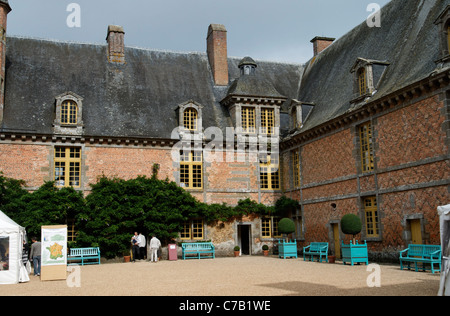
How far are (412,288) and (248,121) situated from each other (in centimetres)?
1589

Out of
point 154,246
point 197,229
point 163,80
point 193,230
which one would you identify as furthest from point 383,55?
point 154,246

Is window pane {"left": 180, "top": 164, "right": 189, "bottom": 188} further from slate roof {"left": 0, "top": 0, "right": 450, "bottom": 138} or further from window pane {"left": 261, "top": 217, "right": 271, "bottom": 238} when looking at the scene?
window pane {"left": 261, "top": 217, "right": 271, "bottom": 238}

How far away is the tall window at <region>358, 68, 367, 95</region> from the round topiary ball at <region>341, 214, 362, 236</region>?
5.14 meters

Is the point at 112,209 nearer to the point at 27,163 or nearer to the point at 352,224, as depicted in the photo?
the point at 27,163

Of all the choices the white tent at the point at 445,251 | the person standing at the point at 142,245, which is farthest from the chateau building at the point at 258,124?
the white tent at the point at 445,251

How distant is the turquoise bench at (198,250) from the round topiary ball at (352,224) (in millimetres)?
7112

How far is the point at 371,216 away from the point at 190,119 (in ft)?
32.9

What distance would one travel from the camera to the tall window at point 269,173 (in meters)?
25.3

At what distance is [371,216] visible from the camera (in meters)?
19.0

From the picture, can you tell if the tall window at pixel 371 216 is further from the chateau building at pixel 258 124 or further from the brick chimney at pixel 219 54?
the brick chimney at pixel 219 54

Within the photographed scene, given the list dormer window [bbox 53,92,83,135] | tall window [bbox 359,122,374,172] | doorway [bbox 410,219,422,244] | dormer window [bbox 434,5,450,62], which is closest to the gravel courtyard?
doorway [bbox 410,219,422,244]

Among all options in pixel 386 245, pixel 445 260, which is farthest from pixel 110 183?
pixel 445 260

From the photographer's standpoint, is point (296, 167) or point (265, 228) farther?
point (265, 228)

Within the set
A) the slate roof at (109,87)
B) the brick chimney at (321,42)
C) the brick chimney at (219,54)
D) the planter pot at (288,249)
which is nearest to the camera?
the planter pot at (288,249)
